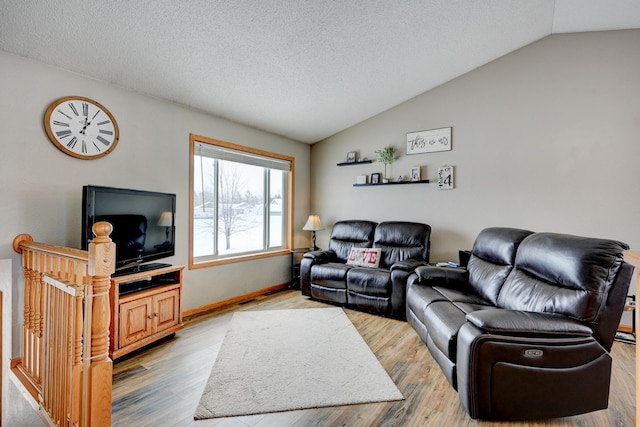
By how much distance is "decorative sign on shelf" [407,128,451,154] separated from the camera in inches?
155

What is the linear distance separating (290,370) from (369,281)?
1.51 meters

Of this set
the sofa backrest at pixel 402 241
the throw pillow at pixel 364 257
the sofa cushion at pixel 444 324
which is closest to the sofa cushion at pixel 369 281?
the throw pillow at pixel 364 257

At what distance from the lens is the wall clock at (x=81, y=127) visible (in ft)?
7.77

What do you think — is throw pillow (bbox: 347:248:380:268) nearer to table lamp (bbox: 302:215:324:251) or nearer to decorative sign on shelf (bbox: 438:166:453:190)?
table lamp (bbox: 302:215:324:251)

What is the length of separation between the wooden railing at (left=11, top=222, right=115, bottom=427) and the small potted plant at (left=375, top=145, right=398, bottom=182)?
3637 millimetres

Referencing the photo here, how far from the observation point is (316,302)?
393 cm

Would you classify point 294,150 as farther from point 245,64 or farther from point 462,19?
point 462,19

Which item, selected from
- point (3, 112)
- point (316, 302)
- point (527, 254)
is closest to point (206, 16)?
point (3, 112)

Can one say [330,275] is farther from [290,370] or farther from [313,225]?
[290,370]

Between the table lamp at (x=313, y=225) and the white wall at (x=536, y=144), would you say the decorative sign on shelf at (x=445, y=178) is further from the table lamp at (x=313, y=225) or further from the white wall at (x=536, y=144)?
the table lamp at (x=313, y=225)

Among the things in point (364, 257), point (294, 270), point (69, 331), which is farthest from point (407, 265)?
point (69, 331)

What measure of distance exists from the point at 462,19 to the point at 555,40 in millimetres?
1448

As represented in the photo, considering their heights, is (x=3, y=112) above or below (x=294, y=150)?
below

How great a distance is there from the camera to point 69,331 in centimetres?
161
